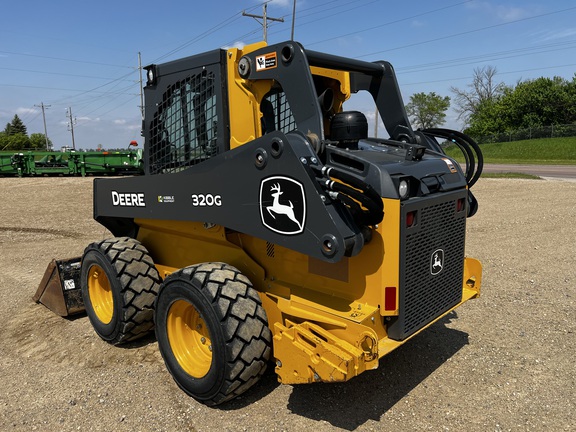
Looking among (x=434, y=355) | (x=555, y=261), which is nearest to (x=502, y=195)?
(x=555, y=261)

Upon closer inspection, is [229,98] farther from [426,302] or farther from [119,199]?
[426,302]

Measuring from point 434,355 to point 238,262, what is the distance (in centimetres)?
188

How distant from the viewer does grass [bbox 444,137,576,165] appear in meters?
34.0

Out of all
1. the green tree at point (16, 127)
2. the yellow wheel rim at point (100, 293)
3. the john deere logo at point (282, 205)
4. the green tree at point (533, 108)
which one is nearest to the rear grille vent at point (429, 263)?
the john deere logo at point (282, 205)

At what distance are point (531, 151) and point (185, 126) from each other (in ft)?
128

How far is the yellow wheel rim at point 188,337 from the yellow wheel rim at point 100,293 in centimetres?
125

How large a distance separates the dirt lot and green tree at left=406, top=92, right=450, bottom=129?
237 feet

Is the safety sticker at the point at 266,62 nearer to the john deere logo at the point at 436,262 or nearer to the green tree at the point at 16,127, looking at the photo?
the john deere logo at the point at 436,262

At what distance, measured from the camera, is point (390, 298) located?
2.96 m

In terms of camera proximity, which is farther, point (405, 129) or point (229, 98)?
point (405, 129)

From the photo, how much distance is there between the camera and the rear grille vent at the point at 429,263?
2990 millimetres

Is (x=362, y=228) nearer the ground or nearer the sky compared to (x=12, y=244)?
nearer the sky

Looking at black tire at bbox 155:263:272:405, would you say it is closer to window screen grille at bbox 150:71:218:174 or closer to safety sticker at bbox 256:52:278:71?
window screen grille at bbox 150:71:218:174

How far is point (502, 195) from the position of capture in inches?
537
